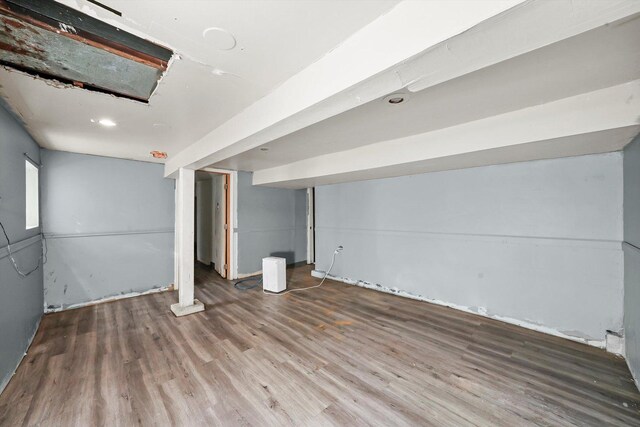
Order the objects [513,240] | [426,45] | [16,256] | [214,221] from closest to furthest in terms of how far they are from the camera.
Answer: [426,45], [16,256], [513,240], [214,221]

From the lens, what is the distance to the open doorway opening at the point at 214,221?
195 inches

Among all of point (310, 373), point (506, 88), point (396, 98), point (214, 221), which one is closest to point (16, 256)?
point (310, 373)

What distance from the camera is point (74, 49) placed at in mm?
1291

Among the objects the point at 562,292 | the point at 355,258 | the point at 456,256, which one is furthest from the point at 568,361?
the point at 355,258

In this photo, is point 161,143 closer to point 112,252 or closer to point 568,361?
point 112,252

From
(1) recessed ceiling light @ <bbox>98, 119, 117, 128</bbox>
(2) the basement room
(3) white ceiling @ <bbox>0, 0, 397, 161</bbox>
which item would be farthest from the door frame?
(1) recessed ceiling light @ <bbox>98, 119, 117, 128</bbox>

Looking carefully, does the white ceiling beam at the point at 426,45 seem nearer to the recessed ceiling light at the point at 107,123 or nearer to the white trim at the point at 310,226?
the recessed ceiling light at the point at 107,123

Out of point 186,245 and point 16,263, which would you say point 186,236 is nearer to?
point 186,245

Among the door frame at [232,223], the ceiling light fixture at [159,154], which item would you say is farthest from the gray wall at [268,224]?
the ceiling light fixture at [159,154]

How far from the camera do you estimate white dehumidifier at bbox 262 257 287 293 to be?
407 cm

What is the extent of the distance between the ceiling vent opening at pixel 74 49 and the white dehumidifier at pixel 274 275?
2974mm

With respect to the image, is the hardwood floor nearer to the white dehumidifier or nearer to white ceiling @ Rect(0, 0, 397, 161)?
the white dehumidifier

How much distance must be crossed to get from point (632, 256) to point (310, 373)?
9.38 feet

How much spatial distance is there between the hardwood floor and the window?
1.27 meters
